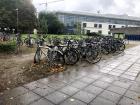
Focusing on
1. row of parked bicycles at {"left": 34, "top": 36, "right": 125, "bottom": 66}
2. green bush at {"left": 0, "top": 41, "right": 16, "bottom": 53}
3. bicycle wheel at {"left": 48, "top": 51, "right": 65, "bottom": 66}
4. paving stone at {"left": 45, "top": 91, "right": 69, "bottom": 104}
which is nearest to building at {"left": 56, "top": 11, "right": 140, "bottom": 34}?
green bush at {"left": 0, "top": 41, "right": 16, "bottom": 53}

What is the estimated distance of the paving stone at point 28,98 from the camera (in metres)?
3.64

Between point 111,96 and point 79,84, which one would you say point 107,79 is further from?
point 111,96

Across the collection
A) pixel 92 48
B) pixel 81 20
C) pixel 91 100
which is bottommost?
pixel 91 100

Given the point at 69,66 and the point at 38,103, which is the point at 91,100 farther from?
the point at 69,66

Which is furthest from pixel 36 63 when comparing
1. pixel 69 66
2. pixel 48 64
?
pixel 69 66

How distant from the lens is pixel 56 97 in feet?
12.8

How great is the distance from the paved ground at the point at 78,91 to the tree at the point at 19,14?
3001 centimetres

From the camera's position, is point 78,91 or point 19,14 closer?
point 78,91

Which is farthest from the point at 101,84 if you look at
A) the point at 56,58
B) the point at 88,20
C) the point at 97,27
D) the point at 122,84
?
the point at 97,27

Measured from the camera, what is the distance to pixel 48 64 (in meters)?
6.77

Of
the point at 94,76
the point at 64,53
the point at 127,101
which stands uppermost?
the point at 64,53

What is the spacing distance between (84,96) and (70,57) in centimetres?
343

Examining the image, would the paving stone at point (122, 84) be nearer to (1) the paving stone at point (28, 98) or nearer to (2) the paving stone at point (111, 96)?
(2) the paving stone at point (111, 96)

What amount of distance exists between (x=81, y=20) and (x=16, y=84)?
5863 cm
